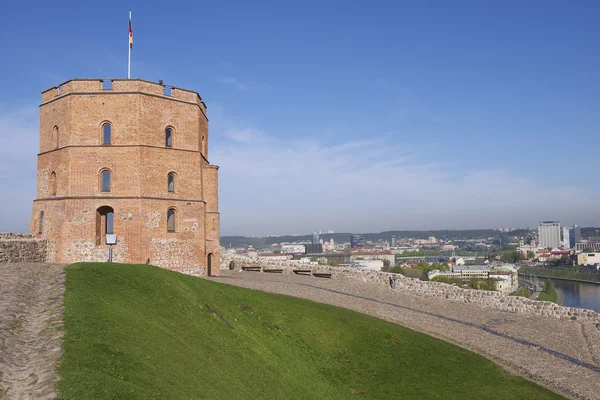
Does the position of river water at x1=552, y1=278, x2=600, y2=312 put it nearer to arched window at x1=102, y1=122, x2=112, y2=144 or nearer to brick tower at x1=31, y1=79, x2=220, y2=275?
brick tower at x1=31, y1=79, x2=220, y2=275

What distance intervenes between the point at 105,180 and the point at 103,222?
7.63ft

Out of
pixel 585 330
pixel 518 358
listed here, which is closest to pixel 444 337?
pixel 518 358

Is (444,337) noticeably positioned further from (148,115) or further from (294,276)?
(148,115)

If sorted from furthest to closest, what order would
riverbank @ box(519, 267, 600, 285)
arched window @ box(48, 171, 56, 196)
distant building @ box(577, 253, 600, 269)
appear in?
distant building @ box(577, 253, 600, 269)
riverbank @ box(519, 267, 600, 285)
arched window @ box(48, 171, 56, 196)

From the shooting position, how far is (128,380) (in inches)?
307

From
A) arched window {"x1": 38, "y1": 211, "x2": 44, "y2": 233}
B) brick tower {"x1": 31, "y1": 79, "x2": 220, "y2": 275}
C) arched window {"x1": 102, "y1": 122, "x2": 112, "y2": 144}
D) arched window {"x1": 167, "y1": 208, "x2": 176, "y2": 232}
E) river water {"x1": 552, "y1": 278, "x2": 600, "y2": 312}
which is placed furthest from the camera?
river water {"x1": 552, "y1": 278, "x2": 600, "y2": 312}

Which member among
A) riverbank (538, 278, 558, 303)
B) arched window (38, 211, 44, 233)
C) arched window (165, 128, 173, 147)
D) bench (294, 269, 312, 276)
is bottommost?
riverbank (538, 278, 558, 303)

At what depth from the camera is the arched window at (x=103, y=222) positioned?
26938 mm

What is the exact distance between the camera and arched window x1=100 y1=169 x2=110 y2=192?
2719 cm

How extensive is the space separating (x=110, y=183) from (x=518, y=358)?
843 inches

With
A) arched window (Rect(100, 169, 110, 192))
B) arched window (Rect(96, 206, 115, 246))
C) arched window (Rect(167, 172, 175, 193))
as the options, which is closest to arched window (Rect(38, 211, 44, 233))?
arched window (Rect(96, 206, 115, 246))

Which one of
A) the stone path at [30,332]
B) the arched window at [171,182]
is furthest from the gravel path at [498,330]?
the stone path at [30,332]

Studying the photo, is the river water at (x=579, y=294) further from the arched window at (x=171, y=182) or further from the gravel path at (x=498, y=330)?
the arched window at (x=171, y=182)

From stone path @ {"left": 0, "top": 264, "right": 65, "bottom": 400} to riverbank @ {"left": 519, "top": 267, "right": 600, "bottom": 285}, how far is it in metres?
136
